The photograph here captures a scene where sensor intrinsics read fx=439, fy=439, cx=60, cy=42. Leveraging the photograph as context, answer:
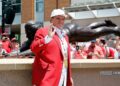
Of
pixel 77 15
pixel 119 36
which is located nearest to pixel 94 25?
pixel 119 36

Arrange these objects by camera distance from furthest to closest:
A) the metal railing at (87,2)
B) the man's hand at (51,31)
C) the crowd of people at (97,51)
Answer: the metal railing at (87,2), the crowd of people at (97,51), the man's hand at (51,31)

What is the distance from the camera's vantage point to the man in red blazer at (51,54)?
4.96 m

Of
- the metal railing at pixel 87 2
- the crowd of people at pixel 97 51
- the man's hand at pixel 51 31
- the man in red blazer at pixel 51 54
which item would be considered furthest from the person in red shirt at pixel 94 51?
the metal railing at pixel 87 2

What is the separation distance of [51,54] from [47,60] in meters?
0.08

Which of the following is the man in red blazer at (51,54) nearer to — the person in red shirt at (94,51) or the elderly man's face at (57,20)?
the elderly man's face at (57,20)

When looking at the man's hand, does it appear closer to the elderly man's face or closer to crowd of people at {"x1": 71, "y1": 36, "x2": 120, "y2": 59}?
the elderly man's face

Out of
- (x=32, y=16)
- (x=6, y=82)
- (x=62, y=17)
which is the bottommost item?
(x=32, y=16)

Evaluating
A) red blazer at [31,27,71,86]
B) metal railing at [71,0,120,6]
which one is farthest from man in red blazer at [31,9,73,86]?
metal railing at [71,0,120,6]

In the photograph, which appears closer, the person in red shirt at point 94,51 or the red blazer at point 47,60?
the red blazer at point 47,60

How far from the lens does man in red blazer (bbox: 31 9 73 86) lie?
16.3ft

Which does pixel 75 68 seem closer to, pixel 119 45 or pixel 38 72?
pixel 38 72

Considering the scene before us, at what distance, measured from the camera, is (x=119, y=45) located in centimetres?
1110

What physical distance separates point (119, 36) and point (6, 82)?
5372mm

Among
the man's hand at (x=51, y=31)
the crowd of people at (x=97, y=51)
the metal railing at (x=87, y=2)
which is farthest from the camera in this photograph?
the metal railing at (x=87, y=2)
